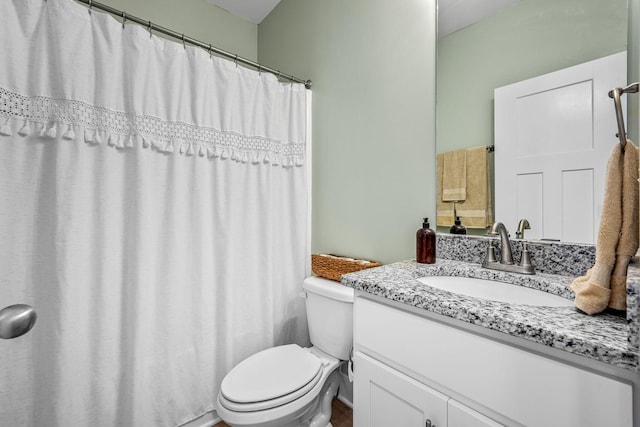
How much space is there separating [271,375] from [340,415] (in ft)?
1.97

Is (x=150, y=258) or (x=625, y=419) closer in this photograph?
(x=625, y=419)

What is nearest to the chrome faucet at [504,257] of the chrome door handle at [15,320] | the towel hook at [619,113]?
the towel hook at [619,113]

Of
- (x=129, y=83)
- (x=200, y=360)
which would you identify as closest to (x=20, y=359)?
(x=200, y=360)

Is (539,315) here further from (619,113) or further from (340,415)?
(340,415)

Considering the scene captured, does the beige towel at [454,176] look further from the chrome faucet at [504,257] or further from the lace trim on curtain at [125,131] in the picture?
the lace trim on curtain at [125,131]

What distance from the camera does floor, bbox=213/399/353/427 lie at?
57.2 inches

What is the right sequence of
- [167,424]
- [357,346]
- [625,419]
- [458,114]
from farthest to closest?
1. [167,424]
2. [458,114]
3. [357,346]
4. [625,419]

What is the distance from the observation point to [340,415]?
1.51m

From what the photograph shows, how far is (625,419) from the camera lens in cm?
49

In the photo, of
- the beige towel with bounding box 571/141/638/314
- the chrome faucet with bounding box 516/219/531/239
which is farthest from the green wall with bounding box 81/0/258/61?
the beige towel with bounding box 571/141/638/314

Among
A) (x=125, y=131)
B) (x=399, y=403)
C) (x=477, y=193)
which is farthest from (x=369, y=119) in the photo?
(x=399, y=403)

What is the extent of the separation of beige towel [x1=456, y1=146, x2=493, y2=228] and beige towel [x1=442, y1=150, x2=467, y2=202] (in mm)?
19

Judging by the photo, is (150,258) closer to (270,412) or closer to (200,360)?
(200,360)

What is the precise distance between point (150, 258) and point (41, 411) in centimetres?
66
